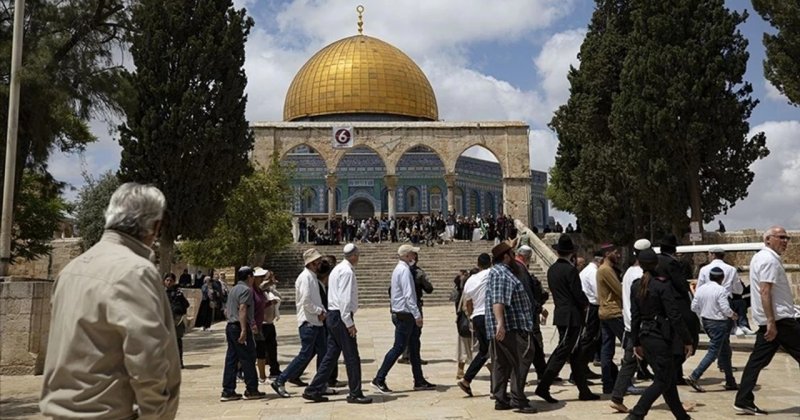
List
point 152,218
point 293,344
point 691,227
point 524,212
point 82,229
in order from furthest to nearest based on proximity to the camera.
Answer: point 524,212, point 82,229, point 691,227, point 293,344, point 152,218

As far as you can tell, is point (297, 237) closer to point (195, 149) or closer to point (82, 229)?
point (82, 229)

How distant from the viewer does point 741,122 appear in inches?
727

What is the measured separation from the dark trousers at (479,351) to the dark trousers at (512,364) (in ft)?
2.11

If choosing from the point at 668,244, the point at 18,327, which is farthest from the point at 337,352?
the point at 18,327

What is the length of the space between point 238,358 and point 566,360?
3.23 m

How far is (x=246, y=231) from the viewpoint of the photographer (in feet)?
76.8

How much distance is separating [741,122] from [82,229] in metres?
23.8

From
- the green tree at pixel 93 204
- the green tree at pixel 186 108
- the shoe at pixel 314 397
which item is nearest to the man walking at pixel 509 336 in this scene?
the shoe at pixel 314 397

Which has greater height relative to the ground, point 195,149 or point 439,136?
point 439,136

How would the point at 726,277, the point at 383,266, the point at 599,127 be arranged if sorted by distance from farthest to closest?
the point at 383,266
the point at 599,127
the point at 726,277

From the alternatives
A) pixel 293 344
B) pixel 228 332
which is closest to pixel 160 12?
pixel 293 344

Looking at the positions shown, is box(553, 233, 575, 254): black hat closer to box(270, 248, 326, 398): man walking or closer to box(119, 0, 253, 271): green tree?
box(270, 248, 326, 398): man walking

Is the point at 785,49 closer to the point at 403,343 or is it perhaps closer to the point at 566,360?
the point at 566,360

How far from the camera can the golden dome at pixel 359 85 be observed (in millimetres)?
43875
